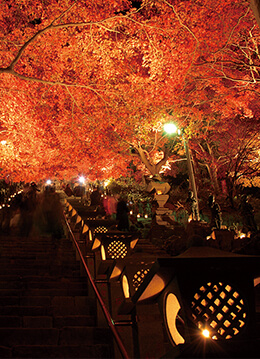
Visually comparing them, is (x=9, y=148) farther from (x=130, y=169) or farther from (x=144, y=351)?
(x=144, y=351)

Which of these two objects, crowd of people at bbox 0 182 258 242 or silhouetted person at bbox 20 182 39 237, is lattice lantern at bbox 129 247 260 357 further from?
silhouetted person at bbox 20 182 39 237

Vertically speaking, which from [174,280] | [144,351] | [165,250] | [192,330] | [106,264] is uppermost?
[165,250]

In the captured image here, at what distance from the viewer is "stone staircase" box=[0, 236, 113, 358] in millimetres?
3979

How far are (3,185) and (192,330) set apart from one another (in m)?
28.6

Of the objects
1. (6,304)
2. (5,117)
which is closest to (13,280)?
(6,304)

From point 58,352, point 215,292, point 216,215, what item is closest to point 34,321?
point 58,352

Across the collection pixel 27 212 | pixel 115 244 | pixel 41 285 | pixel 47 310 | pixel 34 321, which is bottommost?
pixel 34 321

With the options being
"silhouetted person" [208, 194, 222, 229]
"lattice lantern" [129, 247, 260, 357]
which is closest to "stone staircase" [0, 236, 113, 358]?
"lattice lantern" [129, 247, 260, 357]

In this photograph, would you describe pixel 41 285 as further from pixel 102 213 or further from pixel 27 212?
pixel 27 212

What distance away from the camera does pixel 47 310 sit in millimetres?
5352

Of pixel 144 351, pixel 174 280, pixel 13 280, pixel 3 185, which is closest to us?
pixel 174 280

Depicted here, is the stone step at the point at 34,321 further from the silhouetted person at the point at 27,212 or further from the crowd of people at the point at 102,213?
the silhouetted person at the point at 27,212

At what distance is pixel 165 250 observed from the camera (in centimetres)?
1023

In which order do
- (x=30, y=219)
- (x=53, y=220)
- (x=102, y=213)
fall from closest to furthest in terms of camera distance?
(x=102, y=213) → (x=30, y=219) → (x=53, y=220)
